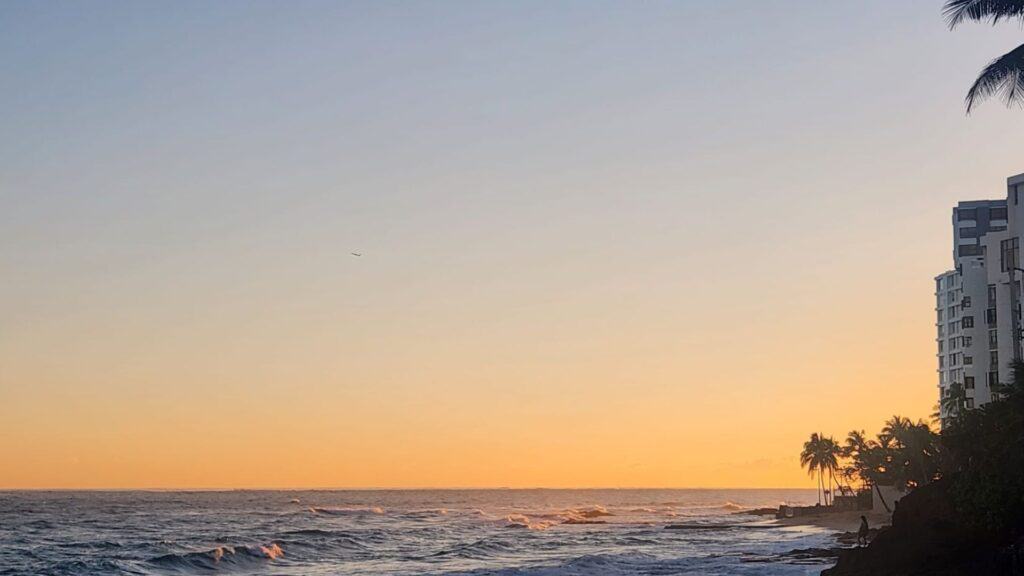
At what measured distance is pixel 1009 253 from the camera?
77562 mm

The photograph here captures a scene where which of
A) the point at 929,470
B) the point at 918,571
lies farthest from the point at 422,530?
the point at 918,571

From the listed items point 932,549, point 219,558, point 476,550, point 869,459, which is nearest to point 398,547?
point 476,550

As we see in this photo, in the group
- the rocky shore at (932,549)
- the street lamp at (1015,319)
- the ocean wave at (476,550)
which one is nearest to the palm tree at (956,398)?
the street lamp at (1015,319)

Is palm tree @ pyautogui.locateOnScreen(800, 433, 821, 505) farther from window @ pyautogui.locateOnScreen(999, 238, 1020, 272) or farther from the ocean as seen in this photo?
window @ pyautogui.locateOnScreen(999, 238, 1020, 272)

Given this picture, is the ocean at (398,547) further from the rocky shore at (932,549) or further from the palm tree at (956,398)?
the palm tree at (956,398)

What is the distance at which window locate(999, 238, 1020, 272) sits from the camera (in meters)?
75.6

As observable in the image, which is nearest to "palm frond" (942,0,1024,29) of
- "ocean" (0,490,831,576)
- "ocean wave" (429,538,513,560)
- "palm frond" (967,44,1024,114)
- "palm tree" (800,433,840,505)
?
"palm frond" (967,44,1024,114)

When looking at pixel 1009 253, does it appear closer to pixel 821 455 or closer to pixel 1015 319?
pixel 1015 319

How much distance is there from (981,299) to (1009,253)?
22.7 m

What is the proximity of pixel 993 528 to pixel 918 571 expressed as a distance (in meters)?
3.33

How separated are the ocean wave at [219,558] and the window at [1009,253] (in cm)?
5783

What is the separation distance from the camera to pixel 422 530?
428 ft

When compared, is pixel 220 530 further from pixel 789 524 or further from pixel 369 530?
pixel 789 524

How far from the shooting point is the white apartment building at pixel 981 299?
7875cm
